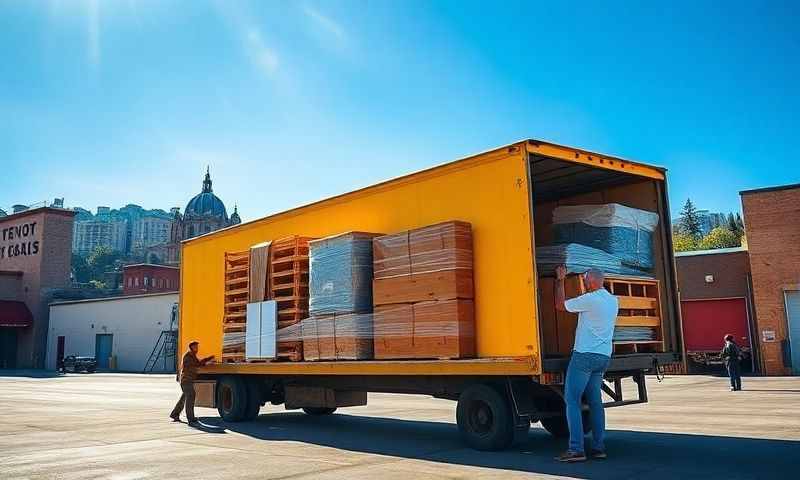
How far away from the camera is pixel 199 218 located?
127 m

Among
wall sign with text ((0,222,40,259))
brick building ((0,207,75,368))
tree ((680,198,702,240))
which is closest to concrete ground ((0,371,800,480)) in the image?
brick building ((0,207,75,368))

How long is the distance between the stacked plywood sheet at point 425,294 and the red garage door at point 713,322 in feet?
71.7

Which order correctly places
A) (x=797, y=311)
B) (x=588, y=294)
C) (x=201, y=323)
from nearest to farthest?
1. (x=588, y=294)
2. (x=201, y=323)
3. (x=797, y=311)

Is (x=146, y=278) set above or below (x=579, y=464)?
above

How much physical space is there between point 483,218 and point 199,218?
124756 millimetres

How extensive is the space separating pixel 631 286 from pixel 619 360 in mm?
1112

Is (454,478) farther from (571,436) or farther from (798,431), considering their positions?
(798,431)

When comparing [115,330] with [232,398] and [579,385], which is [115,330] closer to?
[232,398]

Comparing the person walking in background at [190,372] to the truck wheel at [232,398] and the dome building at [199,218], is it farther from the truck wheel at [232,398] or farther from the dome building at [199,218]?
the dome building at [199,218]

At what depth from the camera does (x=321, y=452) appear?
8.47 meters

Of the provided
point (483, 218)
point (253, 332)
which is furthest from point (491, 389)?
point (253, 332)

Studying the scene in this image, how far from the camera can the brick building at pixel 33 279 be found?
168ft

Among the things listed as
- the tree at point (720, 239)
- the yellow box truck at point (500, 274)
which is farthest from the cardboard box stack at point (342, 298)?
the tree at point (720, 239)

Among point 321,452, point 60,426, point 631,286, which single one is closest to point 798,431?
point 631,286
